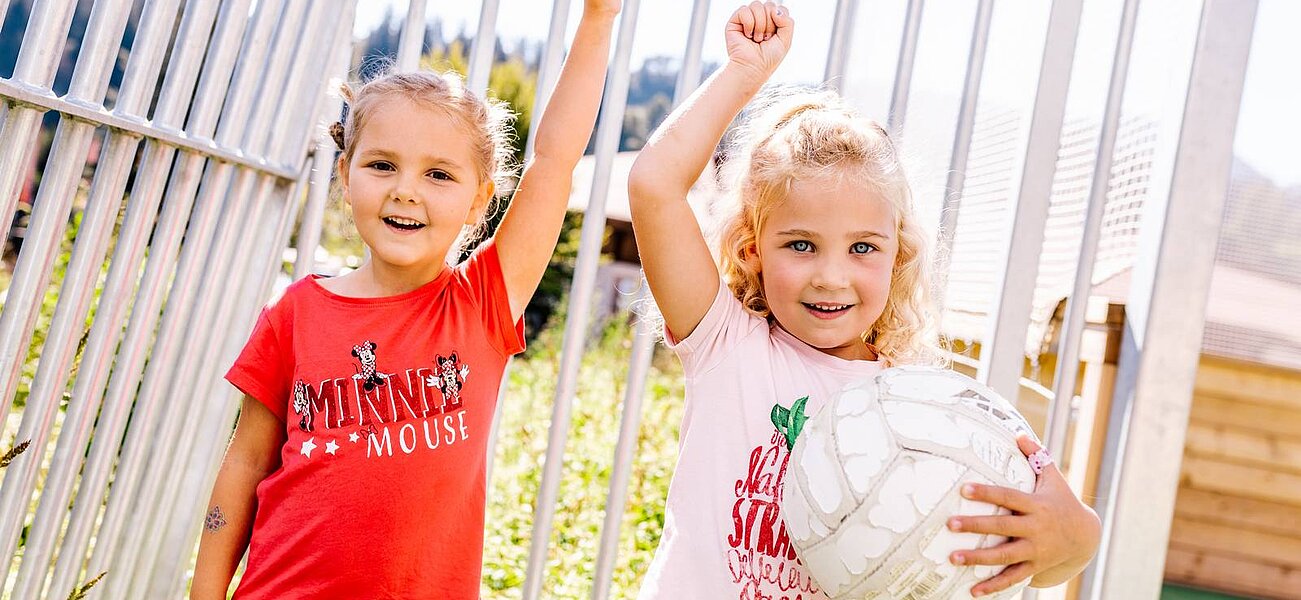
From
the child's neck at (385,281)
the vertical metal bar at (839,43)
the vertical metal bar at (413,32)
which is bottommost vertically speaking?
the child's neck at (385,281)

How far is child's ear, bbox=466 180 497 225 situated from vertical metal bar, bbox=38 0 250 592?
0.67 metres

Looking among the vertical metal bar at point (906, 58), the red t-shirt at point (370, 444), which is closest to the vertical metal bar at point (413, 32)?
the red t-shirt at point (370, 444)

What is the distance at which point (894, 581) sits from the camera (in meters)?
1.47

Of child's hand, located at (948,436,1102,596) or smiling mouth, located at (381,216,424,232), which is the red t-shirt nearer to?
smiling mouth, located at (381,216,424,232)

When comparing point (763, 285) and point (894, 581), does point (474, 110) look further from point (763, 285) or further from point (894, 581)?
point (894, 581)

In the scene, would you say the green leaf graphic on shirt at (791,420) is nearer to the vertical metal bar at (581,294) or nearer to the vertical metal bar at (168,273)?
the vertical metal bar at (581,294)

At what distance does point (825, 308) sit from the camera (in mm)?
1911

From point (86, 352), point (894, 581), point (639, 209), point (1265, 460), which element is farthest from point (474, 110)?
point (1265, 460)

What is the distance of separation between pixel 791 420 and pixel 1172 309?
116 centimetres

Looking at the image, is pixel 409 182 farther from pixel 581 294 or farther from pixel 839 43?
pixel 839 43

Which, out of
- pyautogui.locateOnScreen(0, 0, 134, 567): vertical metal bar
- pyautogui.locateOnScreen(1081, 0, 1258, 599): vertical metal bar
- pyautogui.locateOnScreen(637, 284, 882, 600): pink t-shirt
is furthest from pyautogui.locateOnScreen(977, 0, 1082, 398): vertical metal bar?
pyautogui.locateOnScreen(0, 0, 134, 567): vertical metal bar

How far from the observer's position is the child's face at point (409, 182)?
1.88 metres

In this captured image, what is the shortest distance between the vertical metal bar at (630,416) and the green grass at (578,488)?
0.49 m

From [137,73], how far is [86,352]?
0.60 meters
